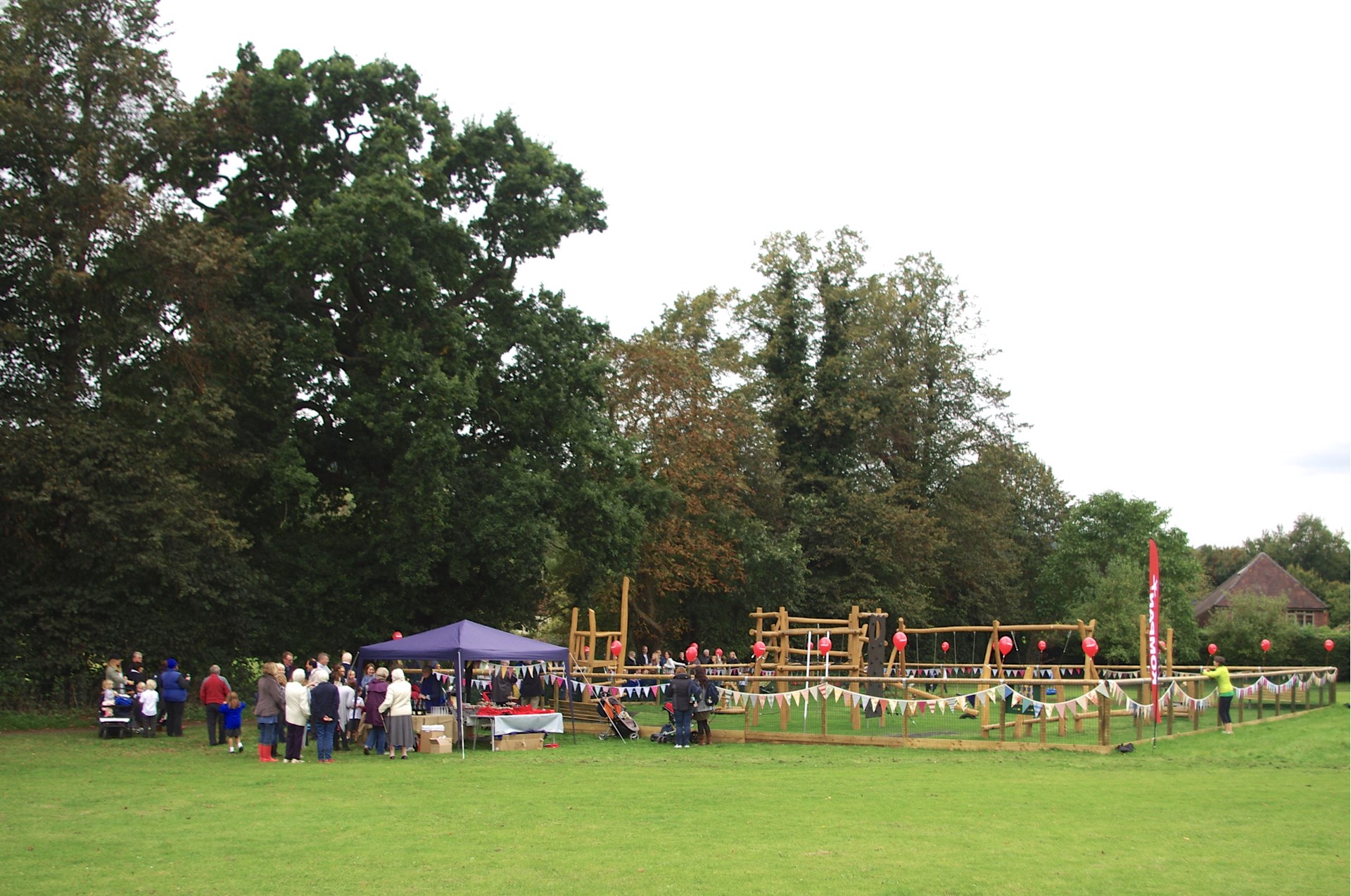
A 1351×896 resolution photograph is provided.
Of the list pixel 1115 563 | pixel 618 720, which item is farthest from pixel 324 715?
pixel 1115 563

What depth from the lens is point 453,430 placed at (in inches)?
1197

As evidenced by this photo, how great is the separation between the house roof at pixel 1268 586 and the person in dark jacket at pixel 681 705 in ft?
174

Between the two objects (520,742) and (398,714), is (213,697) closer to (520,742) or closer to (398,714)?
(398,714)

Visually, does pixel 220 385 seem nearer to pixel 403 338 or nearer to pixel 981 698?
pixel 403 338

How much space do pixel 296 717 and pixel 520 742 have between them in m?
4.38

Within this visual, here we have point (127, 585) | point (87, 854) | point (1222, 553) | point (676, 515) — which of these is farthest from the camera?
point (1222, 553)

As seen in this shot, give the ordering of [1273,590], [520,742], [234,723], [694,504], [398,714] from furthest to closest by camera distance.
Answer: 1. [1273,590]
2. [694,504]
3. [520,742]
4. [234,723]
5. [398,714]

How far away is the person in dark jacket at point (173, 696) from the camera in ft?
70.1

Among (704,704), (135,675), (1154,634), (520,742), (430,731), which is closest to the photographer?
(1154,634)

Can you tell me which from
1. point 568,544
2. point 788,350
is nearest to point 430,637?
point 568,544

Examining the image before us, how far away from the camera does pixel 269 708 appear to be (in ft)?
59.7

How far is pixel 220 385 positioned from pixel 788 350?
91.7 ft

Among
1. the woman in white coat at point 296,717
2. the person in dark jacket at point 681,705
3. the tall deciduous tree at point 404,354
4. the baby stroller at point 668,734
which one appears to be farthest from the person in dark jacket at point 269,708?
the tall deciduous tree at point 404,354

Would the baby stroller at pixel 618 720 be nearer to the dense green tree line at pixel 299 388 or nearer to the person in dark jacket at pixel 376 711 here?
the person in dark jacket at pixel 376 711
